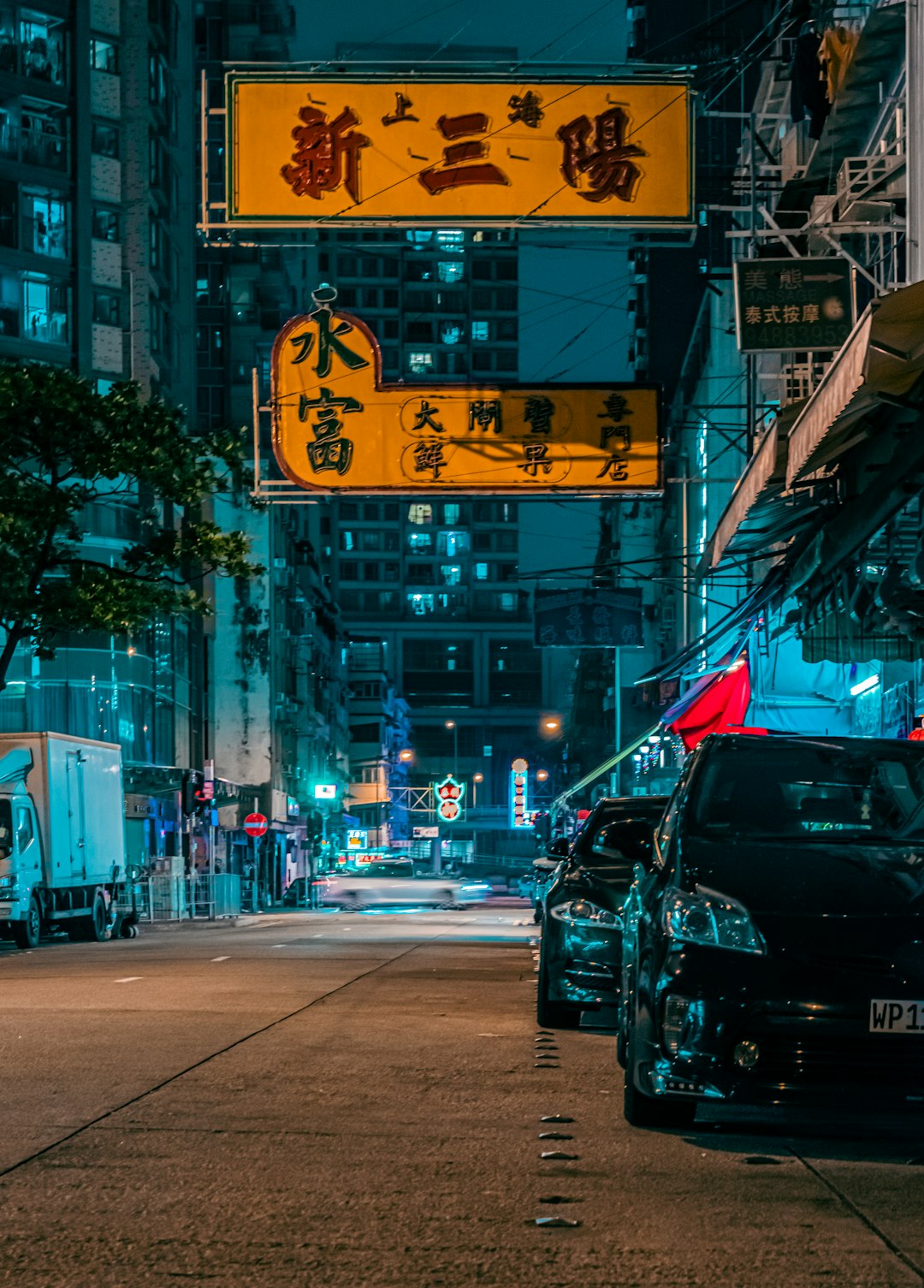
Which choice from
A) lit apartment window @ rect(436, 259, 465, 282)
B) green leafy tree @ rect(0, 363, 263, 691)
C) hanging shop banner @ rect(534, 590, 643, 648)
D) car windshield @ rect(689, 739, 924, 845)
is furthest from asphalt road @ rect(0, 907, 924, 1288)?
lit apartment window @ rect(436, 259, 465, 282)

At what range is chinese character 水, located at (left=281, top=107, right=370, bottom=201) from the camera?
21.5 metres

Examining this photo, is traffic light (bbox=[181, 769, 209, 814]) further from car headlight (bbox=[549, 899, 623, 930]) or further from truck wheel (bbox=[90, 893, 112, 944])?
car headlight (bbox=[549, 899, 623, 930])

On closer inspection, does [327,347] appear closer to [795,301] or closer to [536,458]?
[536,458]

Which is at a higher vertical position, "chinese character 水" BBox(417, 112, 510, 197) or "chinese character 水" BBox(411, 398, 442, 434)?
"chinese character 水" BBox(417, 112, 510, 197)

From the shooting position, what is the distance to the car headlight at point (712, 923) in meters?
7.79

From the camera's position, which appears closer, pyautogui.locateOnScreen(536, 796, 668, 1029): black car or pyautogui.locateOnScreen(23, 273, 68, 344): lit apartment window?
pyautogui.locateOnScreen(536, 796, 668, 1029): black car

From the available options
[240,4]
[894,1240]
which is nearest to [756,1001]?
[894,1240]

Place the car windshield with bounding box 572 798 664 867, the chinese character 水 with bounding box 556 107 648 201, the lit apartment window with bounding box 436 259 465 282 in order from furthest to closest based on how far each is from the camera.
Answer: the lit apartment window with bounding box 436 259 465 282
the chinese character 水 with bounding box 556 107 648 201
the car windshield with bounding box 572 798 664 867

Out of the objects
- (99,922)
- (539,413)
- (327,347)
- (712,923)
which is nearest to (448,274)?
(99,922)

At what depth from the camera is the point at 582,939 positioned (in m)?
13.2

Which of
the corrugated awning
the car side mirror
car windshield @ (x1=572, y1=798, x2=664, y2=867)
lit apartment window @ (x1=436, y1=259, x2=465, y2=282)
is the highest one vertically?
lit apartment window @ (x1=436, y1=259, x2=465, y2=282)

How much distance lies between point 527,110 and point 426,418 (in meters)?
5.42

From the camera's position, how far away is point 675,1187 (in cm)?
718

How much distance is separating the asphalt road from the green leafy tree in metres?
17.5
